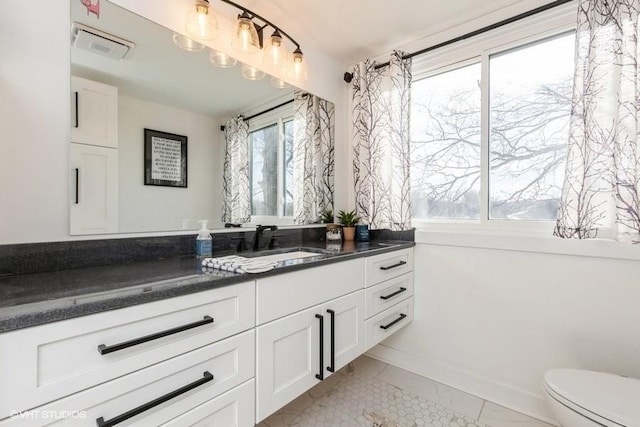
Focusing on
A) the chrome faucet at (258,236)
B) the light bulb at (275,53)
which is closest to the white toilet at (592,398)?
the chrome faucet at (258,236)

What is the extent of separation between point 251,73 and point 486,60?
138cm

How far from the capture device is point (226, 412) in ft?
3.12

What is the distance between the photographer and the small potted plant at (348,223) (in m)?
2.12

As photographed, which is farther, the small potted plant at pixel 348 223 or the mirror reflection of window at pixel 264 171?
the small potted plant at pixel 348 223

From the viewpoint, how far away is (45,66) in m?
1.03

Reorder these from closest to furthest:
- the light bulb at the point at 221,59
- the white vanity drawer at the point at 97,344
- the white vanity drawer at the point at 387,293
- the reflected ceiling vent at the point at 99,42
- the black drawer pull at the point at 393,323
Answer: the white vanity drawer at the point at 97,344, the reflected ceiling vent at the point at 99,42, the light bulb at the point at 221,59, the white vanity drawer at the point at 387,293, the black drawer pull at the point at 393,323

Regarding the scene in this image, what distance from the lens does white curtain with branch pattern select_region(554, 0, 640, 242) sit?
1.22m

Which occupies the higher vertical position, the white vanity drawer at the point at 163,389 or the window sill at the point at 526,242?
the window sill at the point at 526,242

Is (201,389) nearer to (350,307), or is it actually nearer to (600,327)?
(350,307)

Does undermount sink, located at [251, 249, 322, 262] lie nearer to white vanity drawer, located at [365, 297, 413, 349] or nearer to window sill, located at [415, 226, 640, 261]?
white vanity drawer, located at [365, 297, 413, 349]

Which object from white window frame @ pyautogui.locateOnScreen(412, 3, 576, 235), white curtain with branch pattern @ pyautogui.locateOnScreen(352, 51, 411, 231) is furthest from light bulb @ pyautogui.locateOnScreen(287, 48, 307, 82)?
white window frame @ pyautogui.locateOnScreen(412, 3, 576, 235)

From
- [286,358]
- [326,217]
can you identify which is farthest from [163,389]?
[326,217]

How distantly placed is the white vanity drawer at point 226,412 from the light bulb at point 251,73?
149cm

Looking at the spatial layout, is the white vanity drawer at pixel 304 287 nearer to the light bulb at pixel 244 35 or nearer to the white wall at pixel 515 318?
the white wall at pixel 515 318
